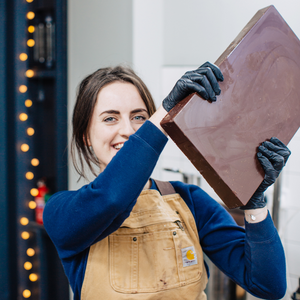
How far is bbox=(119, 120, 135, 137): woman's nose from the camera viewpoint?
0.91 m

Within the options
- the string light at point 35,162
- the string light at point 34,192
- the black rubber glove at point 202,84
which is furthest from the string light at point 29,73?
the black rubber glove at point 202,84

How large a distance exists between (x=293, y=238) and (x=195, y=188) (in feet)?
3.74

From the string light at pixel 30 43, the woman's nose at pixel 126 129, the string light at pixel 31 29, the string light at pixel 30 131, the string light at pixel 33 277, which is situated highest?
the string light at pixel 31 29

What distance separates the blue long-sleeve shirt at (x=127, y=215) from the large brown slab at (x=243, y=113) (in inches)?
3.6

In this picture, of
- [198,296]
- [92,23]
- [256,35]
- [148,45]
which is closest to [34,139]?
Answer: [92,23]

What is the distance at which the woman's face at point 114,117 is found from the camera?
93cm

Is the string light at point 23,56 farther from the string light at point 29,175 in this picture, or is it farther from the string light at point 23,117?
the string light at point 29,175

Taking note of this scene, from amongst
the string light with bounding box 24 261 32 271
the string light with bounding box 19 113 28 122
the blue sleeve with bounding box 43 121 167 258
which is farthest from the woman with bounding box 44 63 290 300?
the string light with bounding box 24 261 32 271

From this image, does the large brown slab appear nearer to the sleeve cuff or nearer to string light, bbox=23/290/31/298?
the sleeve cuff

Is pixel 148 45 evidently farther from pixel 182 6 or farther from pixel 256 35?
pixel 256 35

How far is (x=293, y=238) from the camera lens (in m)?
1.85

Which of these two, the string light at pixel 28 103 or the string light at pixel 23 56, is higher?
the string light at pixel 23 56

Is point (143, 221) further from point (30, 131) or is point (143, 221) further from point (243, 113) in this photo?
point (30, 131)

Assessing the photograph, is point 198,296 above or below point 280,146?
below
